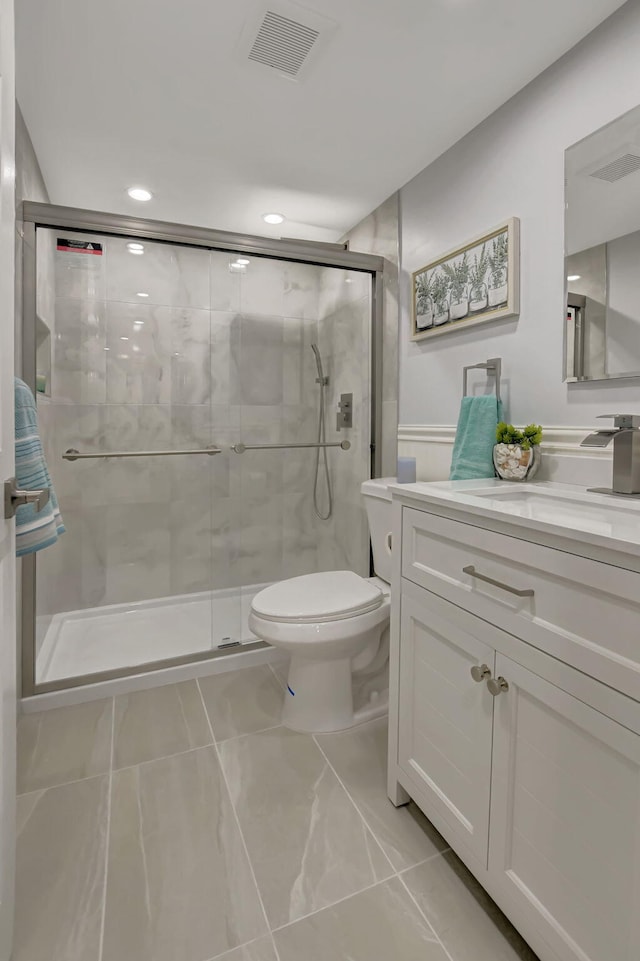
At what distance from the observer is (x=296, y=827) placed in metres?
1.34

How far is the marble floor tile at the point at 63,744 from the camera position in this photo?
1.53 meters

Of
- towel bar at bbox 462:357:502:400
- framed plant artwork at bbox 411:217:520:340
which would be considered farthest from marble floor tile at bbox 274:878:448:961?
framed plant artwork at bbox 411:217:520:340

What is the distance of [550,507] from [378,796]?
0.98m

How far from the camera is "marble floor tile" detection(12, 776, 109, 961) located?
40.8 inches

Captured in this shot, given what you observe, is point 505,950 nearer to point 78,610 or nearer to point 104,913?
point 104,913

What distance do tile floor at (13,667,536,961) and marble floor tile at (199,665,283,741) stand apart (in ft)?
0.05

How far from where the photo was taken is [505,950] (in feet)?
3.35

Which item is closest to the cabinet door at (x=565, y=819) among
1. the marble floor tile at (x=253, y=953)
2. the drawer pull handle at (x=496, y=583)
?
the drawer pull handle at (x=496, y=583)

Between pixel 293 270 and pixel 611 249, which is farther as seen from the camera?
pixel 293 270

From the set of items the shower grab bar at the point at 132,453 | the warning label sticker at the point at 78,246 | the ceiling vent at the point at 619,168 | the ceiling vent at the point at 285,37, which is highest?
the ceiling vent at the point at 285,37

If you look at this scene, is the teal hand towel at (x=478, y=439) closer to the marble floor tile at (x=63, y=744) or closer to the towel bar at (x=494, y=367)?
the towel bar at (x=494, y=367)

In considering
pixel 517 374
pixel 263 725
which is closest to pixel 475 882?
pixel 263 725

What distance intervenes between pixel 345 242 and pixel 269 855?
270 cm

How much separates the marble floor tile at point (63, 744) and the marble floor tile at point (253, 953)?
0.73 meters
